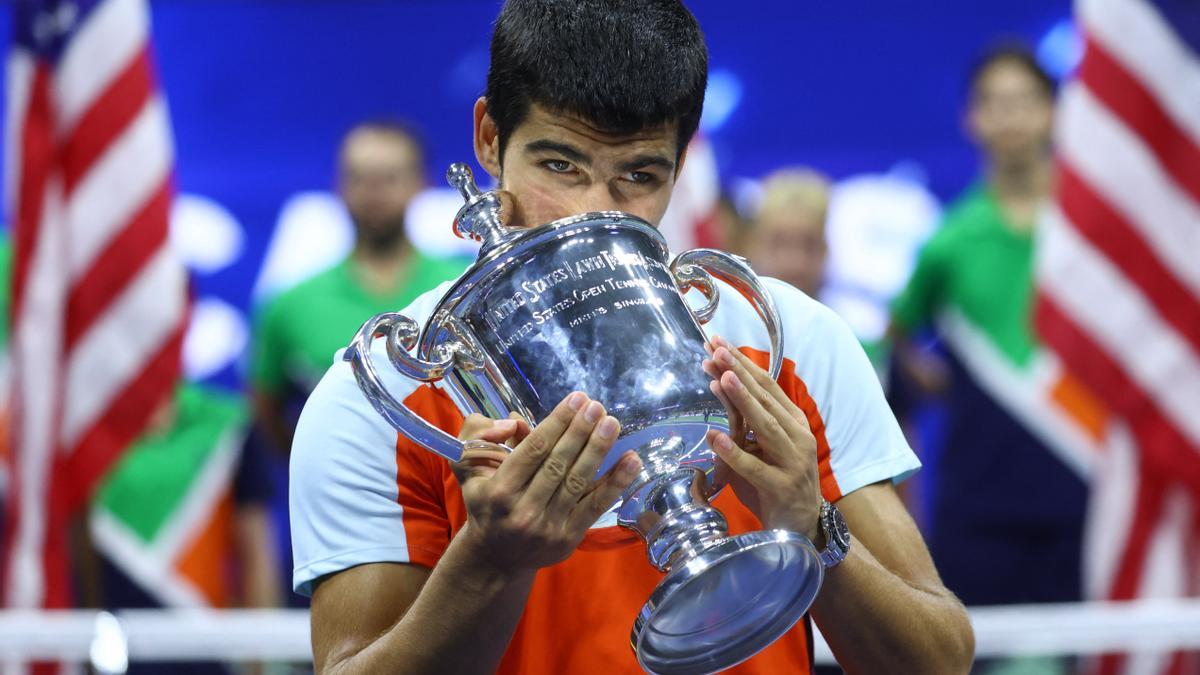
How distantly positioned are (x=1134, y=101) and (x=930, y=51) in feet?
5.79

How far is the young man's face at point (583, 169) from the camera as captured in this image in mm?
1914

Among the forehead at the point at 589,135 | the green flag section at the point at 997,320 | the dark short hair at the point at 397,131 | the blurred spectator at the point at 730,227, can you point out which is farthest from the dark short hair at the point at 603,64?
the blurred spectator at the point at 730,227

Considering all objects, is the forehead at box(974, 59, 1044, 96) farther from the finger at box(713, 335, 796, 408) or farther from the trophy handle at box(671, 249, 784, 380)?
the finger at box(713, 335, 796, 408)

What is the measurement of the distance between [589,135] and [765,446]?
434 millimetres

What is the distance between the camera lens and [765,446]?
1.70m

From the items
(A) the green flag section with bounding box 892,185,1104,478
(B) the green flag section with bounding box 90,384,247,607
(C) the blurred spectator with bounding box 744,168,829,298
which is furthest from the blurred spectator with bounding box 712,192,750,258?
(B) the green flag section with bounding box 90,384,247,607

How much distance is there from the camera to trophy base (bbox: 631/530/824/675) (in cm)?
164

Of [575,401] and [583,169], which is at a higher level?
[583,169]

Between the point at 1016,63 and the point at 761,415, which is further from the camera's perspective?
the point at 1016,63

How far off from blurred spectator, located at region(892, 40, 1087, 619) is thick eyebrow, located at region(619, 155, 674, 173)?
133 inches

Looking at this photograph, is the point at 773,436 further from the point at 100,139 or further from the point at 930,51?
the point at 930,51

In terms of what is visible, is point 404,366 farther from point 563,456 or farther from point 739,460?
point 739,460

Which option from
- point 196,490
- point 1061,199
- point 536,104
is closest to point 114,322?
point 196,490

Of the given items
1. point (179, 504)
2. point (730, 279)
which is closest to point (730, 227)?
point (179, 504)
